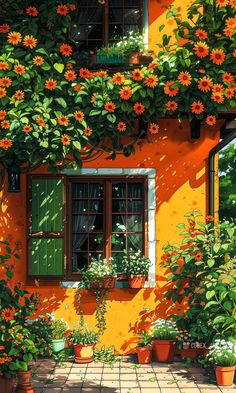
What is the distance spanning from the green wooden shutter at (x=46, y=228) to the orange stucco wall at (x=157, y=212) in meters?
0.21

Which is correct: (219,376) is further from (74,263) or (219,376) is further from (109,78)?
(109,78)

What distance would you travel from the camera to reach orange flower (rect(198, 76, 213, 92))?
7.52 m

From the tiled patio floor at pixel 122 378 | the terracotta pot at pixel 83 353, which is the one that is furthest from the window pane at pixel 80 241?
the tiled patio floor at pixel 122 378

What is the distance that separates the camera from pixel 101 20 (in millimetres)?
9023

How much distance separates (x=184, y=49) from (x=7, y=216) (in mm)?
3763

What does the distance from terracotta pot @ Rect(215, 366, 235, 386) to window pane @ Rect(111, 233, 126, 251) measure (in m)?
2.57

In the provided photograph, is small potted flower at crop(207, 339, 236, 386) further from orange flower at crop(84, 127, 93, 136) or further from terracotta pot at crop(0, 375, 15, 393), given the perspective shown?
orange flower at crop(84, 127, 93, 136)

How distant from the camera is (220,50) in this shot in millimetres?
7531

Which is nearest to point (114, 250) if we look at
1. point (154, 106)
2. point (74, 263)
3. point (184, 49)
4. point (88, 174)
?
point (74, 263)

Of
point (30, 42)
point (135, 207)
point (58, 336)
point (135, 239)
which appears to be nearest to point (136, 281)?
point (135, 239)

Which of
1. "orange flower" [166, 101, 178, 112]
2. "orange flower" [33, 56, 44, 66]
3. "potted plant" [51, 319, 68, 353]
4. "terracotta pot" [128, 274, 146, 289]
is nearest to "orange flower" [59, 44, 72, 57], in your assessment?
"orange flower" [33, 56, 44, 66]

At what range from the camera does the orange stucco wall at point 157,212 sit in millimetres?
8969

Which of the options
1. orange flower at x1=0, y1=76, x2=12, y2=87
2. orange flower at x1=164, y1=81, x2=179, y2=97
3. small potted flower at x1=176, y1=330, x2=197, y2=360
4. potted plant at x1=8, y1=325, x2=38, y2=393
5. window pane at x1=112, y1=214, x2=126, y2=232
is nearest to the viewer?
potted plant at x1=8, y1=325, x2=38, y2=393

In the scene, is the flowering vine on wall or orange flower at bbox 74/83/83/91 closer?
the flowering vine on wall
